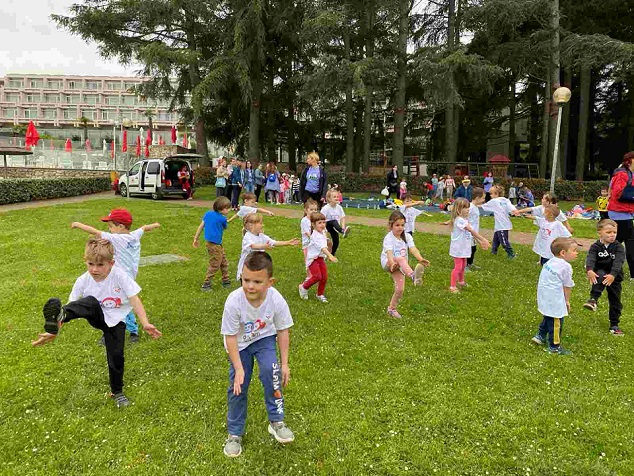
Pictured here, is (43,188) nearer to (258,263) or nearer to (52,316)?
(52,316)

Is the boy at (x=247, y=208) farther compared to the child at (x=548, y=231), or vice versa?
the boy at (x=247, y=208)

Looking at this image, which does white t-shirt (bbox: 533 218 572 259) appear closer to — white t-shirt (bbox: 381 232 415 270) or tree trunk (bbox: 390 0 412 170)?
white t-shirt (bbox: 381 232 415 270)

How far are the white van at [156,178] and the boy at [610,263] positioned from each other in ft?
60.8

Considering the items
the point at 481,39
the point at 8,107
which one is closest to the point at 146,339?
the point at 481,39

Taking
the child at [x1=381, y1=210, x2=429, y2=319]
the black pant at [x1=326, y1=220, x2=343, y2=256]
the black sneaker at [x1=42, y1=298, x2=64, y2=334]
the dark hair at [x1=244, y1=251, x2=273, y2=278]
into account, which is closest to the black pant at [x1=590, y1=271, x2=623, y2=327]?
the child at [x1=381, y1=210, x2=429, y2=319]

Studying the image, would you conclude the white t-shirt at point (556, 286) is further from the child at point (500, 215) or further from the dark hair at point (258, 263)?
the child at point (500, 215)

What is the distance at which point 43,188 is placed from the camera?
770 inches

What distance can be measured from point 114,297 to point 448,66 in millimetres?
20797

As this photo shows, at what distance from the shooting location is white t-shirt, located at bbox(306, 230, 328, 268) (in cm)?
644

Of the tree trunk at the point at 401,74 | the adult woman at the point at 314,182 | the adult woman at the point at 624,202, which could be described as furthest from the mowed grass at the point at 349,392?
the tree trunk at the point at 401,74

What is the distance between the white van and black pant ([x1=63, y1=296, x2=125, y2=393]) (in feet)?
58.6

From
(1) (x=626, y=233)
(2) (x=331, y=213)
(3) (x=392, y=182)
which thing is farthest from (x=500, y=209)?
(3) (x=392, y=182)

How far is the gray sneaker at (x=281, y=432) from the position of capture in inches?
130

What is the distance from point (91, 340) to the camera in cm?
511
